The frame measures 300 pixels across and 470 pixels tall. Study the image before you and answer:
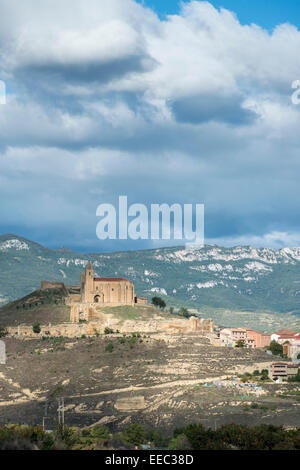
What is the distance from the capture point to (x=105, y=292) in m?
133

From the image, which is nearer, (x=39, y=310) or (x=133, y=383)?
(x=133, y=383)

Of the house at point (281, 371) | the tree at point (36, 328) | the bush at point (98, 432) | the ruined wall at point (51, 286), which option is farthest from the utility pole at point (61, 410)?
the ruined wall at point (51, 286)

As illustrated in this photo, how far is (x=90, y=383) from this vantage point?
10556 cm

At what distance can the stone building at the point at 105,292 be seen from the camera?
436 feet

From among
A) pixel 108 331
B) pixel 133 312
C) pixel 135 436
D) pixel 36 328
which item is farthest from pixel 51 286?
pixel 135 436

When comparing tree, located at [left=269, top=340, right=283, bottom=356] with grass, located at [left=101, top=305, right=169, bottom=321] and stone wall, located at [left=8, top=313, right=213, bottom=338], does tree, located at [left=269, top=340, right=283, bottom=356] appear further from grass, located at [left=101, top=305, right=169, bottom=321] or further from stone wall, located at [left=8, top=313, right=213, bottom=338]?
grass, located at [left=101, top=305, right=169, bottom=321]

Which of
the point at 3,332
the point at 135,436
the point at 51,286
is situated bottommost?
the point at 135,436

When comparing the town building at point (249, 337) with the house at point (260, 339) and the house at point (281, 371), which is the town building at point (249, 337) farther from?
the house at point (281, 371)

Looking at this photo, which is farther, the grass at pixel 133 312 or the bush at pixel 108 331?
the grass at pixel 133 312

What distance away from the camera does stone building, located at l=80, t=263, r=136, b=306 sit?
133 meters

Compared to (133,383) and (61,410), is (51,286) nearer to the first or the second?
(133,383)

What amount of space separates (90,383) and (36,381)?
27.0 feet
